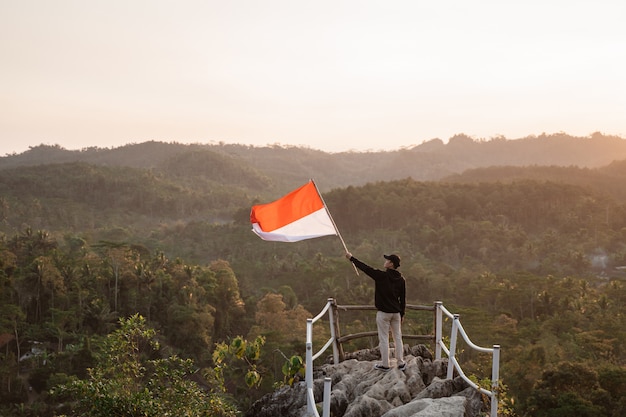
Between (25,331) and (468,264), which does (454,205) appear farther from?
(25,331)

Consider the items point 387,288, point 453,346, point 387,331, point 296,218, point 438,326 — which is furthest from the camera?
point 296,218

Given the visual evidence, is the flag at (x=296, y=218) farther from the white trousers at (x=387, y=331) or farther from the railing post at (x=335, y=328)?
the white trousers at (x=387, y=331)

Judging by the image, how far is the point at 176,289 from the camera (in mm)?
56688

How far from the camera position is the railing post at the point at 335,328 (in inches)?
384

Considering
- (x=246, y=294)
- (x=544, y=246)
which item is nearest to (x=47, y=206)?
(x=246, y=294)

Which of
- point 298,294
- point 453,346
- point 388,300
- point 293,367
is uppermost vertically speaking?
point 388,300

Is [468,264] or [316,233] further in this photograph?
[468,264]

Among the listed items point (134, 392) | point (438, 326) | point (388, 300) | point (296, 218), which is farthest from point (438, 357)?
point (134, 392)

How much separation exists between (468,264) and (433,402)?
88987mm

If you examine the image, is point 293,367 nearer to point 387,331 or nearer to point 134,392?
point 387,331

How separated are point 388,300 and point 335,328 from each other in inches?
51.7

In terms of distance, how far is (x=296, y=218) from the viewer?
10.6 metres

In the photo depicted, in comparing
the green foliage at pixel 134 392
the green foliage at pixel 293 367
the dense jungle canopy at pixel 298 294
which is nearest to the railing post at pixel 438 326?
the dense jungle canopy at pixel 298 294

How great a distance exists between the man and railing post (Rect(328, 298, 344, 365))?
791mm
